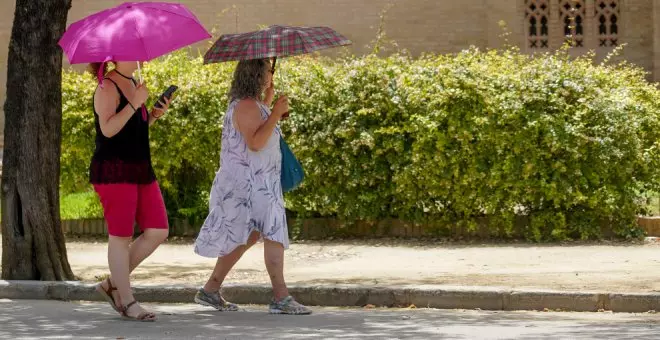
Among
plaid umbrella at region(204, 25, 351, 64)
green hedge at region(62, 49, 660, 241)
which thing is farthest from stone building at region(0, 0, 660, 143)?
plaid umbrella at region(204, 25, 351, 64)

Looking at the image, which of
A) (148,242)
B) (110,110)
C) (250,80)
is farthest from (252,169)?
(110,110)

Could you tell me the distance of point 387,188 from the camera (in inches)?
549

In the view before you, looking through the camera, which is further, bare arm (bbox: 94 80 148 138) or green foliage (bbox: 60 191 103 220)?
green foliage (bbox: 60 191 103 220)

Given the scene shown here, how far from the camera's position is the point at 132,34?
915cm

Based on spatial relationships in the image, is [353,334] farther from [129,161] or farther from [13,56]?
[13,56]

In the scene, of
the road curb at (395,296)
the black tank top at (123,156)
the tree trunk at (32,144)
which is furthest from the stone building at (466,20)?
the black tank top at (123,156)

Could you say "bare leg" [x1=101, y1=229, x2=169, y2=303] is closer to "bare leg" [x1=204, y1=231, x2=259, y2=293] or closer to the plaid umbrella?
"bare leg" [x1=204, y1=231, x2=259, y2=293]

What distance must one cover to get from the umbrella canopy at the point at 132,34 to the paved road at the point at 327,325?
171cm

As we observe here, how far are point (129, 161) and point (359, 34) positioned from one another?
16320mm

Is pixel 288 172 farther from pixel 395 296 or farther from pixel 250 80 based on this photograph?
pixel 395 296

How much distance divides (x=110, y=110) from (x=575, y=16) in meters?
16.9

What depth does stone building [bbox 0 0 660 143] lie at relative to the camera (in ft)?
82.0

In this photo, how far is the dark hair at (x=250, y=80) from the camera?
31.1ft

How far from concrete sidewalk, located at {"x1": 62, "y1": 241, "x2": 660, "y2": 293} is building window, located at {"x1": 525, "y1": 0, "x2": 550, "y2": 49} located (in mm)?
11994
